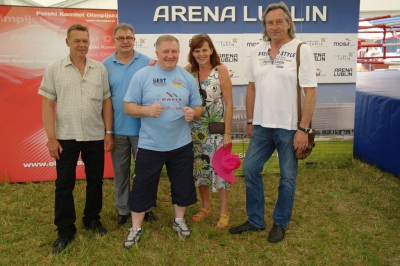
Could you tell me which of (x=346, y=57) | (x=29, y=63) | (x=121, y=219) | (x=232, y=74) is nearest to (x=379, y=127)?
(x=346, y=57)

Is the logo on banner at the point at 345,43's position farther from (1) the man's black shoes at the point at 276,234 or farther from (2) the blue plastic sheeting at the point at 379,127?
(1) the man's black shoes at the point at 276,234

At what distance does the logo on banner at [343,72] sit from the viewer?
5.07m

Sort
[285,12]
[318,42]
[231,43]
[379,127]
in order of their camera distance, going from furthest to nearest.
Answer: [379,127] → [318,42] → [231,43] → [285,12]

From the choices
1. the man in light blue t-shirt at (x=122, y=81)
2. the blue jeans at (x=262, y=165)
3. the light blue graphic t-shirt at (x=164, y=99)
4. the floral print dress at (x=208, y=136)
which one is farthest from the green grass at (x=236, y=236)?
the light blue graphic t-shirt at (x=164, y=99)

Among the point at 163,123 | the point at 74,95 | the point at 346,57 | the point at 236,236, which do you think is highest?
the point at 346,57

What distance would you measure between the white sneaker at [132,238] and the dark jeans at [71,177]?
44 centimetres

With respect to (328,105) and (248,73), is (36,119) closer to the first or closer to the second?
(248,73)

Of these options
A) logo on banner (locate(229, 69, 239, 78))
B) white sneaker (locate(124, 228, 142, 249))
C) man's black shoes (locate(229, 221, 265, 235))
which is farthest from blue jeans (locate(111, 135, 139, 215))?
logo on banner (locate(229, 69, 239, 78))

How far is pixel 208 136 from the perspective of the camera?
10.9 ft

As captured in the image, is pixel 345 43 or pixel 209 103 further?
pixel 345 43

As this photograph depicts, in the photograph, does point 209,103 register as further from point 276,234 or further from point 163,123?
point 276,234

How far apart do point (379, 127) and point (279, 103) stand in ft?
9.70

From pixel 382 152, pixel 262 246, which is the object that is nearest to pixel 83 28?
pixel 262 246

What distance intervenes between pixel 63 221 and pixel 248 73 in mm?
1926
